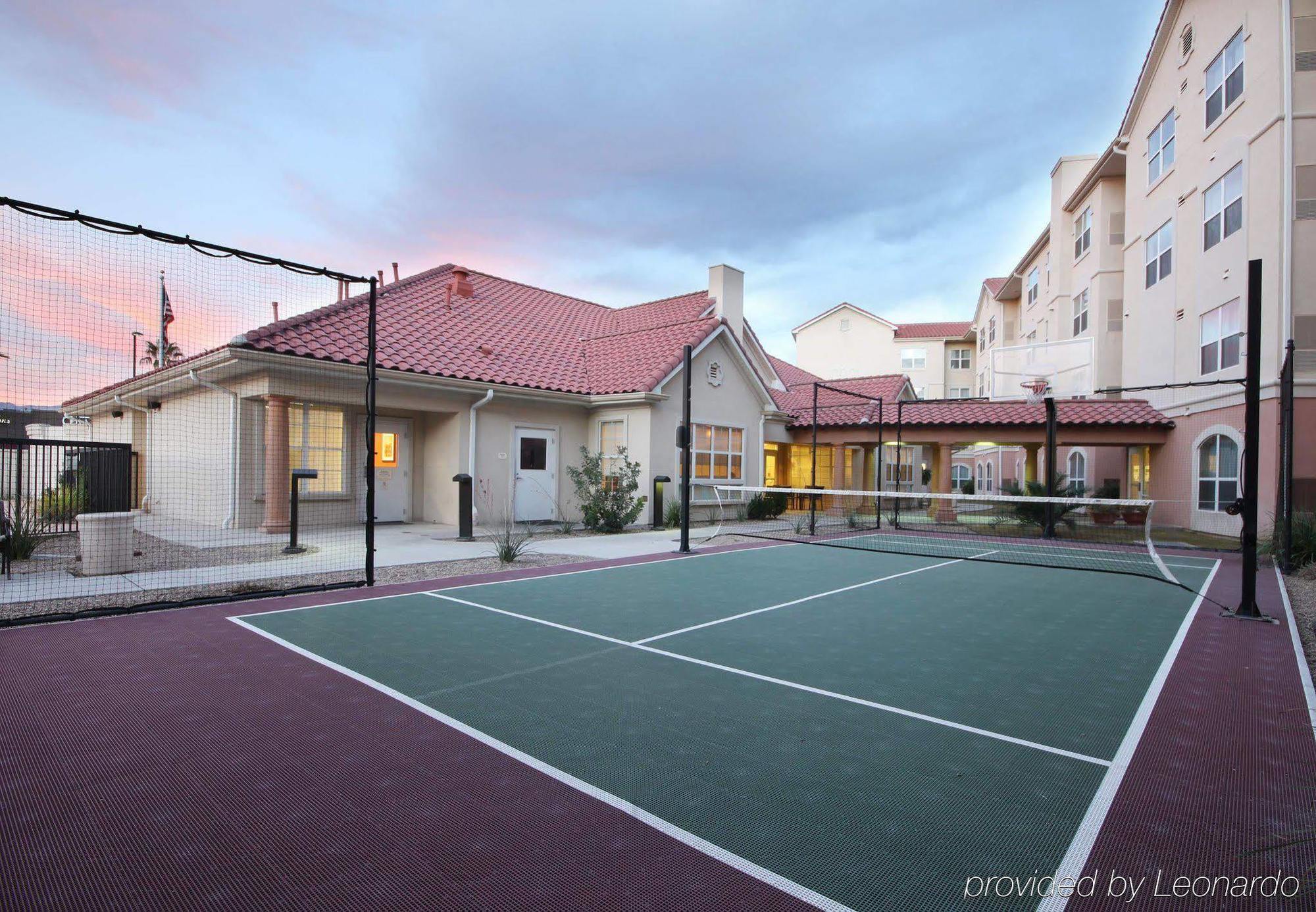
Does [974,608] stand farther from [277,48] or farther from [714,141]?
[714,141]

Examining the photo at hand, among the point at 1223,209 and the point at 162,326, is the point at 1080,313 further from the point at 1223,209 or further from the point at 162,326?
the point at 162,326

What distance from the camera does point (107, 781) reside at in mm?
3291

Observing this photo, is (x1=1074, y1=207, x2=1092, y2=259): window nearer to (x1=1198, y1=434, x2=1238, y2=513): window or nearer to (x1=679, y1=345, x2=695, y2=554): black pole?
(x1=1198, y1=434, x2=1238, y2=513): window

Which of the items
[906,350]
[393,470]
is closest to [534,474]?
[393,470]

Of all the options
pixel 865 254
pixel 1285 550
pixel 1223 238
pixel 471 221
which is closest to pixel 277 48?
pixel 471 221

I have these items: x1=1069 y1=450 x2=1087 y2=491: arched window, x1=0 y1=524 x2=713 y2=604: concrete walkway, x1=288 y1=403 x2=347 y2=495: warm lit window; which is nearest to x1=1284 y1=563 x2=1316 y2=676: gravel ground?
x1=0 y1=524 x2=713 y2=604: concrete walkway

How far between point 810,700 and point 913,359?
175 feet

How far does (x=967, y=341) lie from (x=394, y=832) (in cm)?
5751

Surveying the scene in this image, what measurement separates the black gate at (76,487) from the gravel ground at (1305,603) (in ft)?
51.6

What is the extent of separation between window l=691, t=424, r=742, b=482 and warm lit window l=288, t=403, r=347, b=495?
928 centimetres

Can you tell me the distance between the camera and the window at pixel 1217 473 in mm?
17141

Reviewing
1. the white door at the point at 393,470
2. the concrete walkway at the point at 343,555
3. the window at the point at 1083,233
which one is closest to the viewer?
the concrete walkway at the point at 343,555

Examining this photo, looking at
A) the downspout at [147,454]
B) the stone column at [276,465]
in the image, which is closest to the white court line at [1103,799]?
the stone column at [276,465]

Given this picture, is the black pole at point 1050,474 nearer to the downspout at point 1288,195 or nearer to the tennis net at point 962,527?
the tennis net at point 962,527
